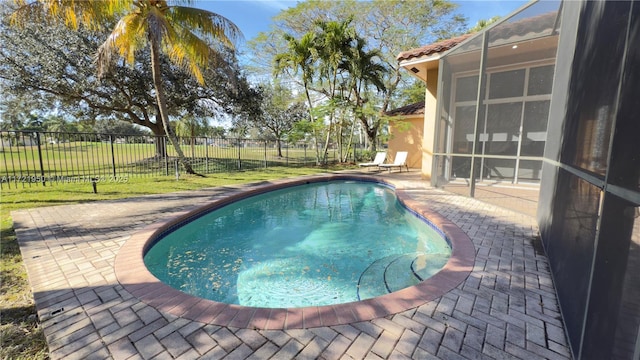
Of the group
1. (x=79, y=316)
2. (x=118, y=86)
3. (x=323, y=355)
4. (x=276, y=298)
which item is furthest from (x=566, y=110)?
(x=118, y=86)

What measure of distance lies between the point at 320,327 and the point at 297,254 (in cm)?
251

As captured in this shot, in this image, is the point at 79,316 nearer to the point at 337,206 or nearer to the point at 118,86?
the point at 337,206

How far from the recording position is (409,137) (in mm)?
14406

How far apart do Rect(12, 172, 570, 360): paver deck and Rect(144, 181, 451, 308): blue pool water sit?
876mm

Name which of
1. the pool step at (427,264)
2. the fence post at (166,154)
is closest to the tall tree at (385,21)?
the fence post at (166,154)

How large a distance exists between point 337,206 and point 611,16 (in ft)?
21.9

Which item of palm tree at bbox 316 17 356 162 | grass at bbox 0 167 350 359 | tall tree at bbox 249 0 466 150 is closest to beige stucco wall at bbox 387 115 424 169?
tall tree at bbox 249 0 466 150

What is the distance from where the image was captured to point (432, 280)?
2.92 metres

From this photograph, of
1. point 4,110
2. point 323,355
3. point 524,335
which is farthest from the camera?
point 4,110

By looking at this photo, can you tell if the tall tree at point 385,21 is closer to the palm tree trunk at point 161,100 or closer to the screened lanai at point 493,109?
the screened lanai at point 493,109

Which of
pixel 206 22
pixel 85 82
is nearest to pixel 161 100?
pixel 206 22

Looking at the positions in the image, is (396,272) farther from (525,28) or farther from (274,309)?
(525,28)

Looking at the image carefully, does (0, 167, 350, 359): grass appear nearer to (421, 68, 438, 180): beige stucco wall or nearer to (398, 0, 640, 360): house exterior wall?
(398, 0, 640, 360): house exterior wall

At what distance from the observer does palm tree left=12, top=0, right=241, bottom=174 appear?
24.3 ft
